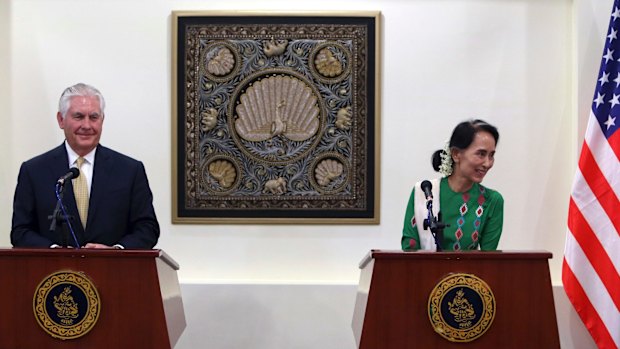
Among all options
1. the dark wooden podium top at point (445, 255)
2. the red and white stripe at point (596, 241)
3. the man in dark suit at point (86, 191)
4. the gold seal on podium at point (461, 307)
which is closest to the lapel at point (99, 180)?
the man in dark suit at point (86, 191)

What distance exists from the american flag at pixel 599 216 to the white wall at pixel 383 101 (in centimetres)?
43

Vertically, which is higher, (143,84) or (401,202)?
(143,84)

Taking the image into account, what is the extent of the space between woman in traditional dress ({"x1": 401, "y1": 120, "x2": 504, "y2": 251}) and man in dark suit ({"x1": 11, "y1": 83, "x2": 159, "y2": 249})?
1.18 meters

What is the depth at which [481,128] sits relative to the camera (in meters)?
3.73

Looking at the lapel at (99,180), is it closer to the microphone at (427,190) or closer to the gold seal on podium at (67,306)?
the gold seal on podium at (67,306)

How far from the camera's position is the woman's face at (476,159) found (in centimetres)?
365

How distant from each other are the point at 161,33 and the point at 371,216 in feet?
5.72

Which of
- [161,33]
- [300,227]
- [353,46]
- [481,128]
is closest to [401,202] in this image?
[300,227]

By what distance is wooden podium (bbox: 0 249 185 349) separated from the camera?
290cm

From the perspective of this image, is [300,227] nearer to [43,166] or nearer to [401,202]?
[401,202]

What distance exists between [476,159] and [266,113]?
1.85 m

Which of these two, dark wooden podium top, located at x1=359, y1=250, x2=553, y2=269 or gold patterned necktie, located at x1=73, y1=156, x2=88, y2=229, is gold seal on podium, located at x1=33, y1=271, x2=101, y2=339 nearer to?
gold patterned necktie, located at x1=73, y1=156, x2=88, y2=229

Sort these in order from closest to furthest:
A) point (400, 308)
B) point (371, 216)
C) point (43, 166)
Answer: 1. point (400, 308)
2. point (43, 166)
3. point (371, 216)

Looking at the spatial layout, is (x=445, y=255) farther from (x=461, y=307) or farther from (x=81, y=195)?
(x=81, y=195)
